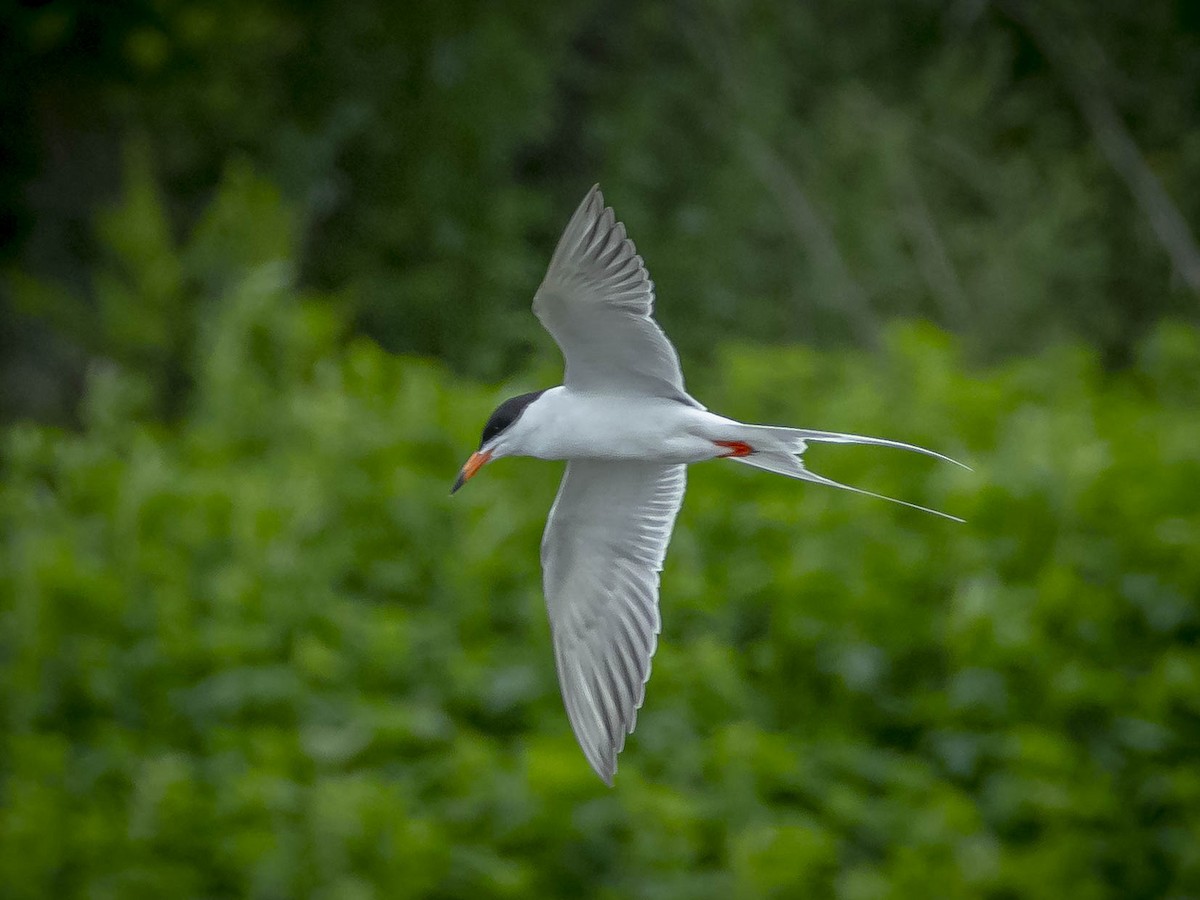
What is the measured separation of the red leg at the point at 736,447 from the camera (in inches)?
75.9

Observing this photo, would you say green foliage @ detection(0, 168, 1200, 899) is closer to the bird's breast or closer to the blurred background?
the blurred background

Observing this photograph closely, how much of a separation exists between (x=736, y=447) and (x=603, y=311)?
26cm

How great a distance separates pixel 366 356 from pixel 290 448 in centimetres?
46

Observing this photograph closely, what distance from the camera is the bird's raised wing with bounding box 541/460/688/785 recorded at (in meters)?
2.37

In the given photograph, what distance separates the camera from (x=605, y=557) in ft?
8.08

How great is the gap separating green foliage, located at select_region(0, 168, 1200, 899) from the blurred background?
13 mm

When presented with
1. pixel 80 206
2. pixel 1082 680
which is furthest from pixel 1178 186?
pixel 80 206

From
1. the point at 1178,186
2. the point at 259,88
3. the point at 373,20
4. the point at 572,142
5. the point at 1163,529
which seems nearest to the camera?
the point at 1163,529

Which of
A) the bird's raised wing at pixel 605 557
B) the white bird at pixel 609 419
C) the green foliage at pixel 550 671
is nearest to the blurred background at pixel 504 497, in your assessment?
the green foliage at pixel 550 671

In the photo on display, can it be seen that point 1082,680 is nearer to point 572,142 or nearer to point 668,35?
point 572,142

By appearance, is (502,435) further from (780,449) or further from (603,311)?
(780,449)

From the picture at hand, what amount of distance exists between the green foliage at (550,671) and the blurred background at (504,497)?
0.04ft

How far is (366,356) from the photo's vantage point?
208 inches

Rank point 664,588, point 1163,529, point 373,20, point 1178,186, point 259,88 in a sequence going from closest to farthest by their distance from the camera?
point 664,588, point 1163,529, point 373,20, point 259,88, point 1178,186
